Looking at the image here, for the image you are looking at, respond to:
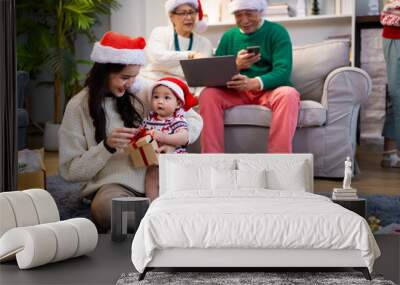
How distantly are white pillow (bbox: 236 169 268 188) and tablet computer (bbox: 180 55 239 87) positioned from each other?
1299mm

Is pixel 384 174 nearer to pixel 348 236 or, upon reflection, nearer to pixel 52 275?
pixel 348 236

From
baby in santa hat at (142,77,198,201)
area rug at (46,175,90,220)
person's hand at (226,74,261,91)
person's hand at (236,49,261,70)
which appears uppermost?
person's hand at (236,49,261,70)

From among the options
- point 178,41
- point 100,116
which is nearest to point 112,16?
point 178,41

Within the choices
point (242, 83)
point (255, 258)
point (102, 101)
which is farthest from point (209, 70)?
point (255, 258)

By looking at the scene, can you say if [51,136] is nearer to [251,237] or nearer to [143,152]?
[143,152]

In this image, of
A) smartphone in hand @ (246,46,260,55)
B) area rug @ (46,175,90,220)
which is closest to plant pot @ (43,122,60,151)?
area rug @ (46,175,90,220)

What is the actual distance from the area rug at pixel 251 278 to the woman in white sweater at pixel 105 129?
3.19 feet

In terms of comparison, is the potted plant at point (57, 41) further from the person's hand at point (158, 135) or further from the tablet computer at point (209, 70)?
the person's hand at point (158, 135)

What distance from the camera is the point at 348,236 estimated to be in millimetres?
2404

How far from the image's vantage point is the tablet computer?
13.9 ft

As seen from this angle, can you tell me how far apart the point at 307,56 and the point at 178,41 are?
838 mm

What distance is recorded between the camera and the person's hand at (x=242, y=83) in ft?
14.7

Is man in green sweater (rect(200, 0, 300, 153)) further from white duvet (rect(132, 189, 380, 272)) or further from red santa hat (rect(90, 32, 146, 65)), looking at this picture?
white duvet (rect(132, 189, 380, 272))

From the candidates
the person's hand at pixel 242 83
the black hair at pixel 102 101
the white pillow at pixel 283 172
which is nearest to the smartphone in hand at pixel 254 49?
the person's hand at pixel 242 83
